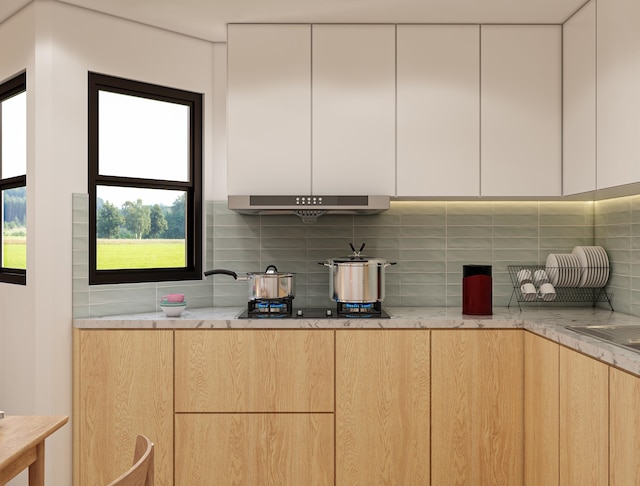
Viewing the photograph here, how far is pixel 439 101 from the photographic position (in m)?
3.21

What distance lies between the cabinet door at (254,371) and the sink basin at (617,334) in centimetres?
116

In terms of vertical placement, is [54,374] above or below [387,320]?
below

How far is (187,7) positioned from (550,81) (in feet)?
6.43

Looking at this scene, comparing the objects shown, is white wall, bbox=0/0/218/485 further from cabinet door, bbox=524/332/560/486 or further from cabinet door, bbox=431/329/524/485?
cabinet door, bbox=524/332/560/486

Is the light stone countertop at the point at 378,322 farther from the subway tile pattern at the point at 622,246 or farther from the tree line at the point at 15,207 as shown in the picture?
the tree line at the point at 15,207

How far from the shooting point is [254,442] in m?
2.89

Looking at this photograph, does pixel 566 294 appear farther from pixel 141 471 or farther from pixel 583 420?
pixel 141 471

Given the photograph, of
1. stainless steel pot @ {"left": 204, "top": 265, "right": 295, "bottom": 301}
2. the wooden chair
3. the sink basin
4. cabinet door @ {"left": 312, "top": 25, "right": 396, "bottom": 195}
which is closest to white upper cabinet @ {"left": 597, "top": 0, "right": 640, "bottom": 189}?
the sink basin

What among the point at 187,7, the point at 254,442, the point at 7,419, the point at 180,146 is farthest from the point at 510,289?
the point at 7,419

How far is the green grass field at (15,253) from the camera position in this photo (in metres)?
3.21

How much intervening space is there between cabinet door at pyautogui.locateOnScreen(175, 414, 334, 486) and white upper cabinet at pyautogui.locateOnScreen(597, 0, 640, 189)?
Result: 5.82 ft

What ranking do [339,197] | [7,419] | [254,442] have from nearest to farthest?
[7,419] → [254,442] → [339,197]

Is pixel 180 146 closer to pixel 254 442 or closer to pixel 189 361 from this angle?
pixel 189 361

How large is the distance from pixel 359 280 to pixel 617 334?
1209mm
